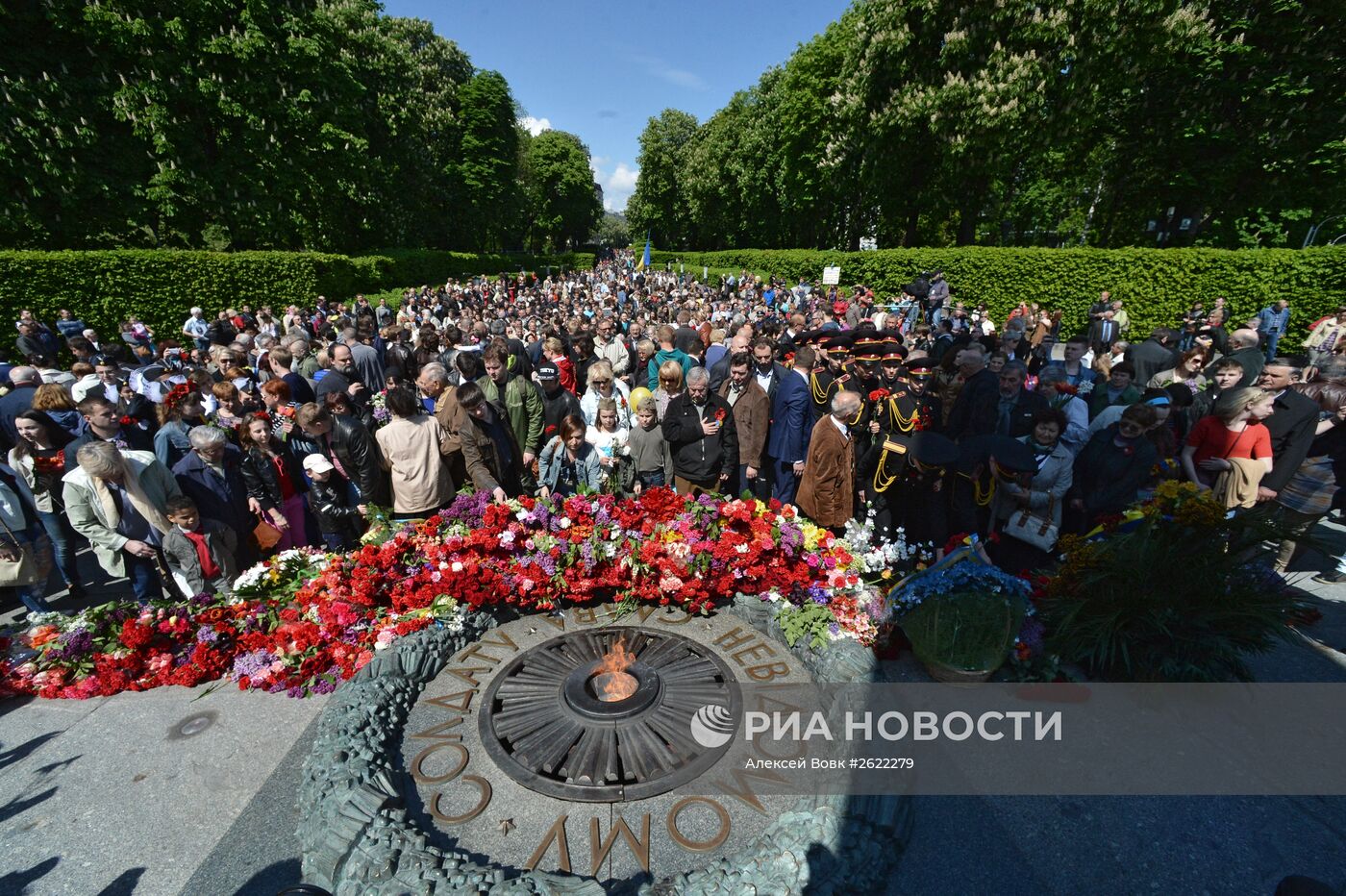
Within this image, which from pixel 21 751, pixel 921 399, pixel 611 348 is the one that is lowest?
pixel 21 751

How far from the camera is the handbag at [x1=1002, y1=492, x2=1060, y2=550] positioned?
16.6ft

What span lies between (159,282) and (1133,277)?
30813 mm

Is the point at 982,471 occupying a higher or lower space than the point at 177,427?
lower

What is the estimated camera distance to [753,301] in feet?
80.0

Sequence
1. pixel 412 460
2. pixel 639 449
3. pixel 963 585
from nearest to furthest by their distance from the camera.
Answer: pixel 963 585 → pixel 412 460 → pixel 639 449

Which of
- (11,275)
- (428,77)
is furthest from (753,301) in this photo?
(428,77)

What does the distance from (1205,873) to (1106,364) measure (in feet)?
26.8

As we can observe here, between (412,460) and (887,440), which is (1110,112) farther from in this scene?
(412,460)

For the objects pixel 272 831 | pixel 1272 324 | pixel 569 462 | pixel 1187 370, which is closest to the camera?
pixel 272 831

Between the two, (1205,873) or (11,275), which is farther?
(11,275)

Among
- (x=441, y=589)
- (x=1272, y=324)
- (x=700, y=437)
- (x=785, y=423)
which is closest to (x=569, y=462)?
(x=700, y=437)

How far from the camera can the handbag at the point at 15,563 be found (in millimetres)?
5082

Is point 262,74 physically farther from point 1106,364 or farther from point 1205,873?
point 1205,873

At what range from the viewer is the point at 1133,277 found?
61.5 ft
